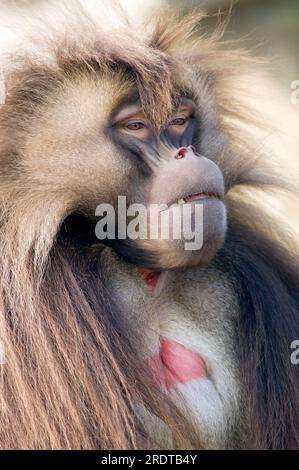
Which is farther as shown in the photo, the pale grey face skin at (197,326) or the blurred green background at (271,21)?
the blurred green background at (271,21)

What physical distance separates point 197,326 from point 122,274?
10.6 inches

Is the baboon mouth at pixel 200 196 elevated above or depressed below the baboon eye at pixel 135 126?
below

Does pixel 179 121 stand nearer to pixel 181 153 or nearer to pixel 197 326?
pixel 181 153

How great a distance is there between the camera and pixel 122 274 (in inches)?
104

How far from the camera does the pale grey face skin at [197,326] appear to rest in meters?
2.54

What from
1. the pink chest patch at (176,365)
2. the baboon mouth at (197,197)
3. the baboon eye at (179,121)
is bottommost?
the pink chest patch at (176,365)

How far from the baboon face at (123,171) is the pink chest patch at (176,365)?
23 cm

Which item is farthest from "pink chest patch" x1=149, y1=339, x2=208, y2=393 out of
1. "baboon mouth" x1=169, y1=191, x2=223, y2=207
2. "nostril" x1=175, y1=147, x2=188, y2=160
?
"nostril" x1=175, y1=147, x2=188, y2=160

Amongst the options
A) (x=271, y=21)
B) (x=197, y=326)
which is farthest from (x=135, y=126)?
(x=271, y=21)

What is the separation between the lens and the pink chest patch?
255 centimetres

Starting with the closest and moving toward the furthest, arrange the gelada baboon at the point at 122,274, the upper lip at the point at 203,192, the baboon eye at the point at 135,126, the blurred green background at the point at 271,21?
the gelada baboon at the point at 122,274
the upper lip at the point at 203,192
the baboon eye at the point at 135,126
the blurred green background at the point at 271,21

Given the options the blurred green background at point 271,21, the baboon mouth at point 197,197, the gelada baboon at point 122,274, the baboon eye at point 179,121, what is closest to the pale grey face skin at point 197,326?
the gelada baboon at point 122,274

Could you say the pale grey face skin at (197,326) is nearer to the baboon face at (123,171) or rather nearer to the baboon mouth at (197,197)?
the baboon face at (123,171)

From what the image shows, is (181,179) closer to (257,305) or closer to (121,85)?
(121,85)
